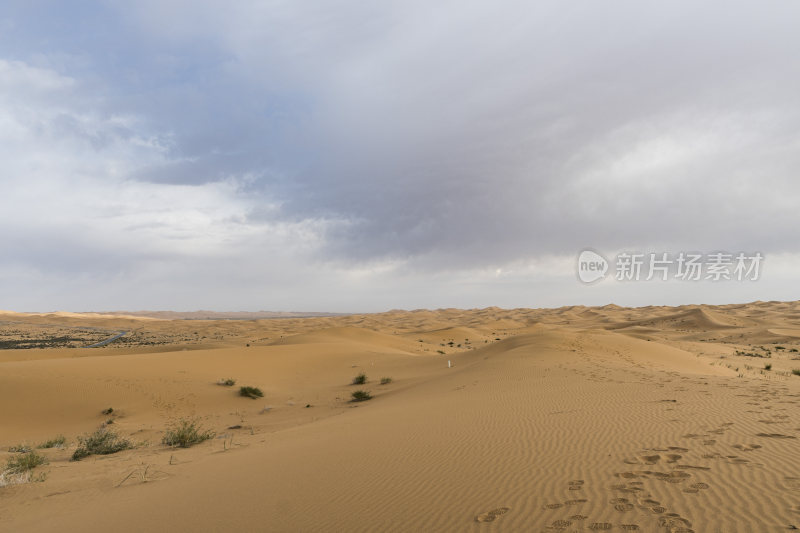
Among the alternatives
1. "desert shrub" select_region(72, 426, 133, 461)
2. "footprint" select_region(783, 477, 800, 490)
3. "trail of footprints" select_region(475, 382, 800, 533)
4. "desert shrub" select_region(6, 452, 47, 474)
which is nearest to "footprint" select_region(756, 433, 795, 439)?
"trail of footprints" select_region(475, 382, 800, 533)

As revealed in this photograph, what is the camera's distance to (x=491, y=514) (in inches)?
168

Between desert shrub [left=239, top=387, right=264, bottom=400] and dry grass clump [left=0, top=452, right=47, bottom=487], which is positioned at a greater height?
dry grass clump [left=0, top=452, right=47, bottom=487]

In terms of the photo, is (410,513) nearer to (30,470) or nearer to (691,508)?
(691,508)

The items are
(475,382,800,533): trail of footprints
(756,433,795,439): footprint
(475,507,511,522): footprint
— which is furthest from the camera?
(756,433,795,439): footprint

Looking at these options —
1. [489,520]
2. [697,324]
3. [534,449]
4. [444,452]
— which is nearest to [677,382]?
[534,449]

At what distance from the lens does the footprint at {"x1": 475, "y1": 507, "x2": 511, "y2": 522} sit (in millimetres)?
4160

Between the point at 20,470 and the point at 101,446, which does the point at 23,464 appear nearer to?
the point at 20,470

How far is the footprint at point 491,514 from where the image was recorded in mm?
4160

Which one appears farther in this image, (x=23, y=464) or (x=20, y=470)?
(x=23, y=464)

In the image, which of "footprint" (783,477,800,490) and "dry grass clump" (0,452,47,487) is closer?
"footprint" (783,477,800,490)

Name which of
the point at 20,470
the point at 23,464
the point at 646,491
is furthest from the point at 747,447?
the point at 23,464

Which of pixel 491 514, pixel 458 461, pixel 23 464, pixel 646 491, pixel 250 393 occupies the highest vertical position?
pixel 646 491

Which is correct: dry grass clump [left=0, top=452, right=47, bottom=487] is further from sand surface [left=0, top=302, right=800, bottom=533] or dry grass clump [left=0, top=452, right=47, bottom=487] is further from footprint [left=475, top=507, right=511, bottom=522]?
footprint [left=475, top=507, right=511, bottom=522]

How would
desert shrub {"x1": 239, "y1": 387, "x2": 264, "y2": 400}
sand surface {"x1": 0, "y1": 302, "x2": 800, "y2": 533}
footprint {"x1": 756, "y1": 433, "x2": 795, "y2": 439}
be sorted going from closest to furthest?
sand surface {"x1": 0, "y1": 302, "x2": 800, "y2": 533}, footprint {"x1": 756, "y1": 433, "x2": 795, "y2": 439}, desert shrub {"x1": 239, "y1": 387, "x2": 264, "y2": 400}
